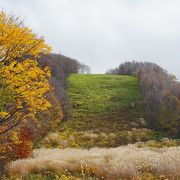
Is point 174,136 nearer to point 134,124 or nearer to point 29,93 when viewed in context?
point 134,124

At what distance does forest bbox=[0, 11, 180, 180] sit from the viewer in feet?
47.6

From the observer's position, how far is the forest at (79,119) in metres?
14.5

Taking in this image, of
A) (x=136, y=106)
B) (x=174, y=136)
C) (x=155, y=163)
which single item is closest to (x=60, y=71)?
(x=136, y=106)

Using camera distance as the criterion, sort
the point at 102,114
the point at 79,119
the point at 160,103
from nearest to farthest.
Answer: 1. the point at 160,103
2. the point at 79,119
3. the point at 102,114

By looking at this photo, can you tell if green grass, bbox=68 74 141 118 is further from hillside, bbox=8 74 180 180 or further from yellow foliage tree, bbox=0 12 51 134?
yellow foliage tree, bbox=0 12 51 134

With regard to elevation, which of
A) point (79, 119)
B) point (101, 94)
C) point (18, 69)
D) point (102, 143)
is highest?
point (101, 94)

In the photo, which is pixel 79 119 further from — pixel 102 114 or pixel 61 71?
pixel 61 71

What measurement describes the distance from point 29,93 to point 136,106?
2506 inches

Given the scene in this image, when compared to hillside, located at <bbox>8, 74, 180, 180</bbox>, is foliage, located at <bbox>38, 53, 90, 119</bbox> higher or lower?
higher

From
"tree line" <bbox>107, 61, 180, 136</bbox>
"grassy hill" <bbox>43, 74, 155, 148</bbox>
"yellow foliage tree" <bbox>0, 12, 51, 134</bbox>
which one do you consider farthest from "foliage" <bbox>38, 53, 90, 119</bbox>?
"yellow foliage tree" <bbox>0, 12, 51, 134</bbox>

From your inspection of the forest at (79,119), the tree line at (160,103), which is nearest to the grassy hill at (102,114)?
the forest at (79,119)

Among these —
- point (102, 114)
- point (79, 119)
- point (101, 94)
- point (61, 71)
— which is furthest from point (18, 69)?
point (61, 71)

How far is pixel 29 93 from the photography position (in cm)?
1448

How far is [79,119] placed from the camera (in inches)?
2721
